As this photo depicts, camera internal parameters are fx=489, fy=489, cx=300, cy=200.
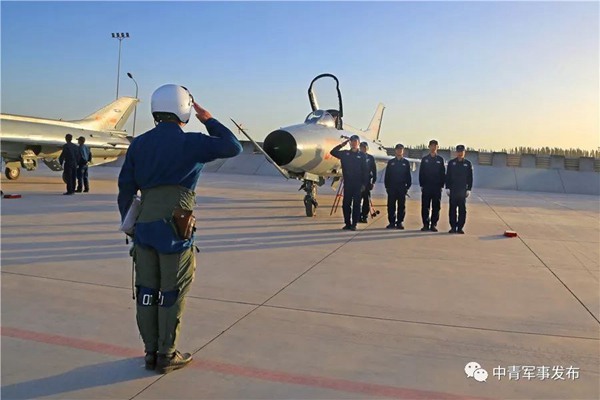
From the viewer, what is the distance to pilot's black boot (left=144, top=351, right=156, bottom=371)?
3.21 metres

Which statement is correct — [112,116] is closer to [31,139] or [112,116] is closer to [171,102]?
[31,139]

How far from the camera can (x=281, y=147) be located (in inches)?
397

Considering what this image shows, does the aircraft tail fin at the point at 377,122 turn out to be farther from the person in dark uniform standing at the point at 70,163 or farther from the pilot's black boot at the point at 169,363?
the pilot's black boot at the point at 169,363

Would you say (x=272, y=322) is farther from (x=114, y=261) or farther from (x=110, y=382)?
(x=114, y=261)

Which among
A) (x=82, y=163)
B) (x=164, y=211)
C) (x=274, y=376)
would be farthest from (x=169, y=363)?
(x=82, y=163)

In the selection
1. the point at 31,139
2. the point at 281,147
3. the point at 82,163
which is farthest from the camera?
the point at 31,139

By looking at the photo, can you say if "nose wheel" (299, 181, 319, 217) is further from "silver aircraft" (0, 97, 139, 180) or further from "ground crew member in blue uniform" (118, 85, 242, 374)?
"silver aircraft" (0, 97, 139, 180)

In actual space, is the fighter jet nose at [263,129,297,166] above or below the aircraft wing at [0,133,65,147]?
below

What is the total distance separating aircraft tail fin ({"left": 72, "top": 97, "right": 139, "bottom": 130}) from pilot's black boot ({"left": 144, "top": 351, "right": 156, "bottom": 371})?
2065cm

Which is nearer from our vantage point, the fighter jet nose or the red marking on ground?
the red marking on ground

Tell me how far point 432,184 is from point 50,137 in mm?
15373

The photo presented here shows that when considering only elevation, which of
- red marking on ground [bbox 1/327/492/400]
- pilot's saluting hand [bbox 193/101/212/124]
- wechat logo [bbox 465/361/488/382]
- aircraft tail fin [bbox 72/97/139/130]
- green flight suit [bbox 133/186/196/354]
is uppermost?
aircraft tail fin [bbox 72/97/139/130]

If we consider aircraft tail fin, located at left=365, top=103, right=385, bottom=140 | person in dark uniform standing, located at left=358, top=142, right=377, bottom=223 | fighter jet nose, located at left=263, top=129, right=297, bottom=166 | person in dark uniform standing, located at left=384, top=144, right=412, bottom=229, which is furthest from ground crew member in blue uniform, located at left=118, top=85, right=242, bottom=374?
aircraft tail fin, located at left=365, top=103, right=385, bottom=140

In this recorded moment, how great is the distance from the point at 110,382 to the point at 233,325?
119 cm
